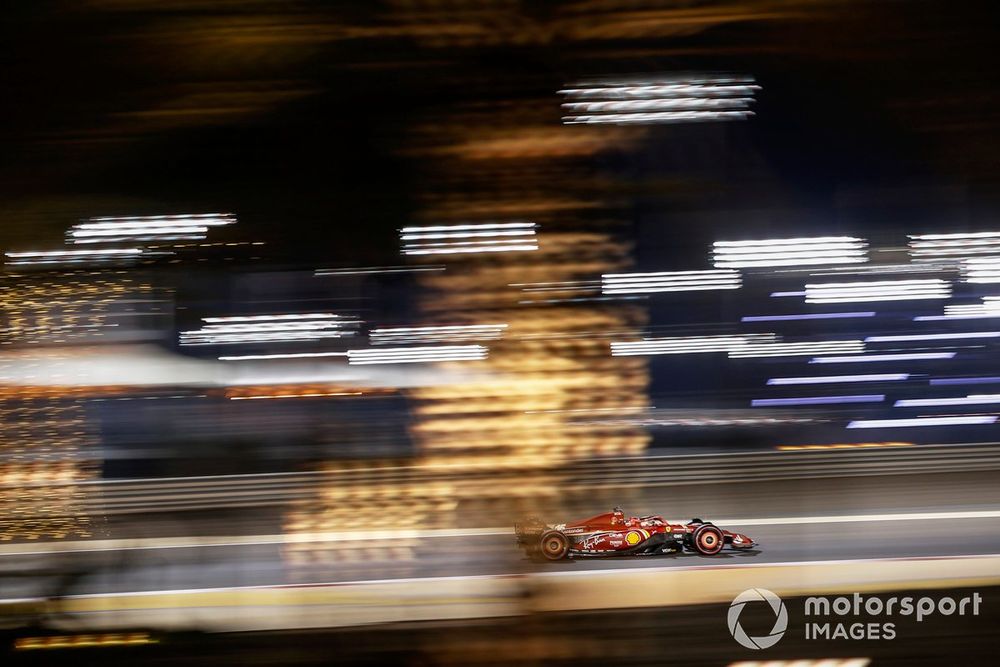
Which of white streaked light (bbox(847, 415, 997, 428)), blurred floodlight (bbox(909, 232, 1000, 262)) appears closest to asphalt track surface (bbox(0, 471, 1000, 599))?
white streaked light (bbox(847, 415, 997, 428))

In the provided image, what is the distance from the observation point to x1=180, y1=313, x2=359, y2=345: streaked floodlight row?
2604 millimetres

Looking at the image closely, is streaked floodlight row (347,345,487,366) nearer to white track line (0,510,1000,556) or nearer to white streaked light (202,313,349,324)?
white streaked light (202,313,349,324)

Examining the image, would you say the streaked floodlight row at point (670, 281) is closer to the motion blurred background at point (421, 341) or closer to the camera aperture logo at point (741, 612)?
the motion blurred background at point (421, 341)

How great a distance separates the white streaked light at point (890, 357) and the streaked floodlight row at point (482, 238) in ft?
4.29

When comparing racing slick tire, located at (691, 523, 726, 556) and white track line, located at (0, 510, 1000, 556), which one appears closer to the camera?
white track line, located at (0, 510, 1000, 556)

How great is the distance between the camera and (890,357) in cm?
304

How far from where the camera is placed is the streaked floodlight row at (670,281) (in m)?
2.29

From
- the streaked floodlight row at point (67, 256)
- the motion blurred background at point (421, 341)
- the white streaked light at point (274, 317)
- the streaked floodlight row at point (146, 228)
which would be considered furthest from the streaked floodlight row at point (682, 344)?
the streaked floodlight row at point (67, 256)

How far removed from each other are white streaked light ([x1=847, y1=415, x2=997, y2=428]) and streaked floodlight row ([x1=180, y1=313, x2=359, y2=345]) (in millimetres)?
1913

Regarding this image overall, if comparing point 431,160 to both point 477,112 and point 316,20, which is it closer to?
point 477,112

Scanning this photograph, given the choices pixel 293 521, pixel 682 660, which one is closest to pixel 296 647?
pixel 293 521

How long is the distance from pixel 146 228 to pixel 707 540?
209 cm

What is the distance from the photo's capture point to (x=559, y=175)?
7.39ft

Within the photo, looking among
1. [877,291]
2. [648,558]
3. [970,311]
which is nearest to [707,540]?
[648,558]
